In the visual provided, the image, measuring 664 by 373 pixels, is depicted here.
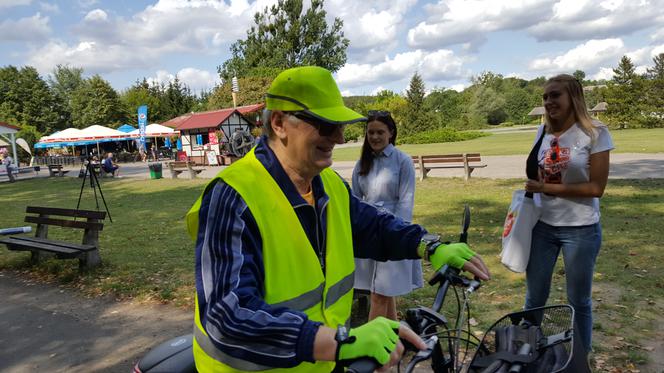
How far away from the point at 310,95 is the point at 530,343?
1190mm

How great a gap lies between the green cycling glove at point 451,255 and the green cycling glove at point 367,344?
676 mm

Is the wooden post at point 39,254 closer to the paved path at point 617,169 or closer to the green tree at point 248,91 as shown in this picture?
the paved path at point 617,169

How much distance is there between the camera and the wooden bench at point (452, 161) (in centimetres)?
1471

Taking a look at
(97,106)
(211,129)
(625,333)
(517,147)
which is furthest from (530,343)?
(97,106)

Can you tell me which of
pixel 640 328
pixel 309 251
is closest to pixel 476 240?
pixel 640 328

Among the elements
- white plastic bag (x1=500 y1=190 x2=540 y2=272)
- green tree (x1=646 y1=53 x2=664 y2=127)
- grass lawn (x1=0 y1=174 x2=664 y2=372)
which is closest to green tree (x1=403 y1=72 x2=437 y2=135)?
green tree (x1=646 y1=53 x2=664 y2=127)

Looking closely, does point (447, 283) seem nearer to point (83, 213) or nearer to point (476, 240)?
point (476, 240)

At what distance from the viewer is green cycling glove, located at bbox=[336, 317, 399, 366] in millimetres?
1279

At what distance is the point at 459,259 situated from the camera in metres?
1.91

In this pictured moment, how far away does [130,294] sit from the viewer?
6012mm

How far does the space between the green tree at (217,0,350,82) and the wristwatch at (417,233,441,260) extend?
2231 inches

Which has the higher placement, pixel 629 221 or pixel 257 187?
pixel 257 187

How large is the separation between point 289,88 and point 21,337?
4813mm

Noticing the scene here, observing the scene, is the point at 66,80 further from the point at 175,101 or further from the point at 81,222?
the point at 81,222
